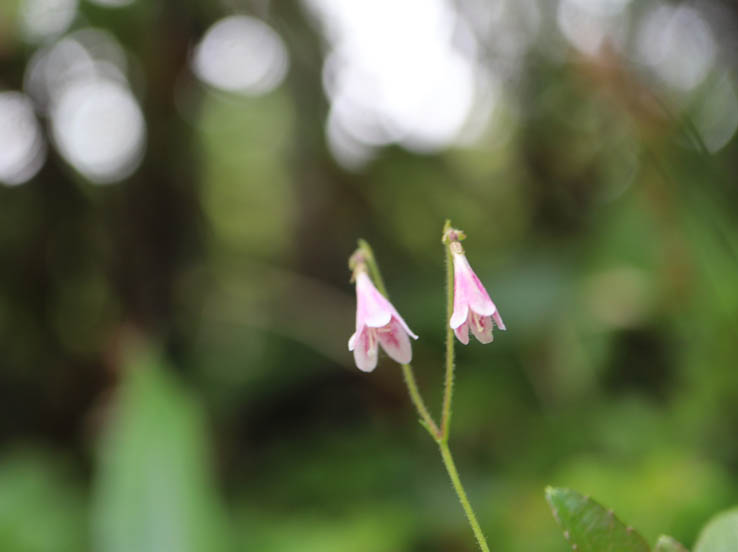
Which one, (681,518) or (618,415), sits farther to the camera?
(618,415)

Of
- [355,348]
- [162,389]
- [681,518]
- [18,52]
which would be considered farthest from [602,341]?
[18,52]

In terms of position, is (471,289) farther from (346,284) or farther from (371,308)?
(346,284)

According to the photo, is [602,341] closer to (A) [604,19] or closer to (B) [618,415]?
(B) [618,415]

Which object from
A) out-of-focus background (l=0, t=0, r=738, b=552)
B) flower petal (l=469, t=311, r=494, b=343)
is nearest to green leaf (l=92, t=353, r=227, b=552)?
out-of-focus background (l=0, t=0, r=738, b=552)

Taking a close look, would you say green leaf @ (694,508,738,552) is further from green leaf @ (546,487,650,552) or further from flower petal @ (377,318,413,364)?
flower petal @ (377,318,413,364)

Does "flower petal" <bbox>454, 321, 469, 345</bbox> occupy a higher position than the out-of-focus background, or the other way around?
the out-of-focus background

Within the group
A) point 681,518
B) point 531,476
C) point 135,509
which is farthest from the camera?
point 531,476

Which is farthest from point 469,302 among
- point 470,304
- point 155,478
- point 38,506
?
point 38,506
